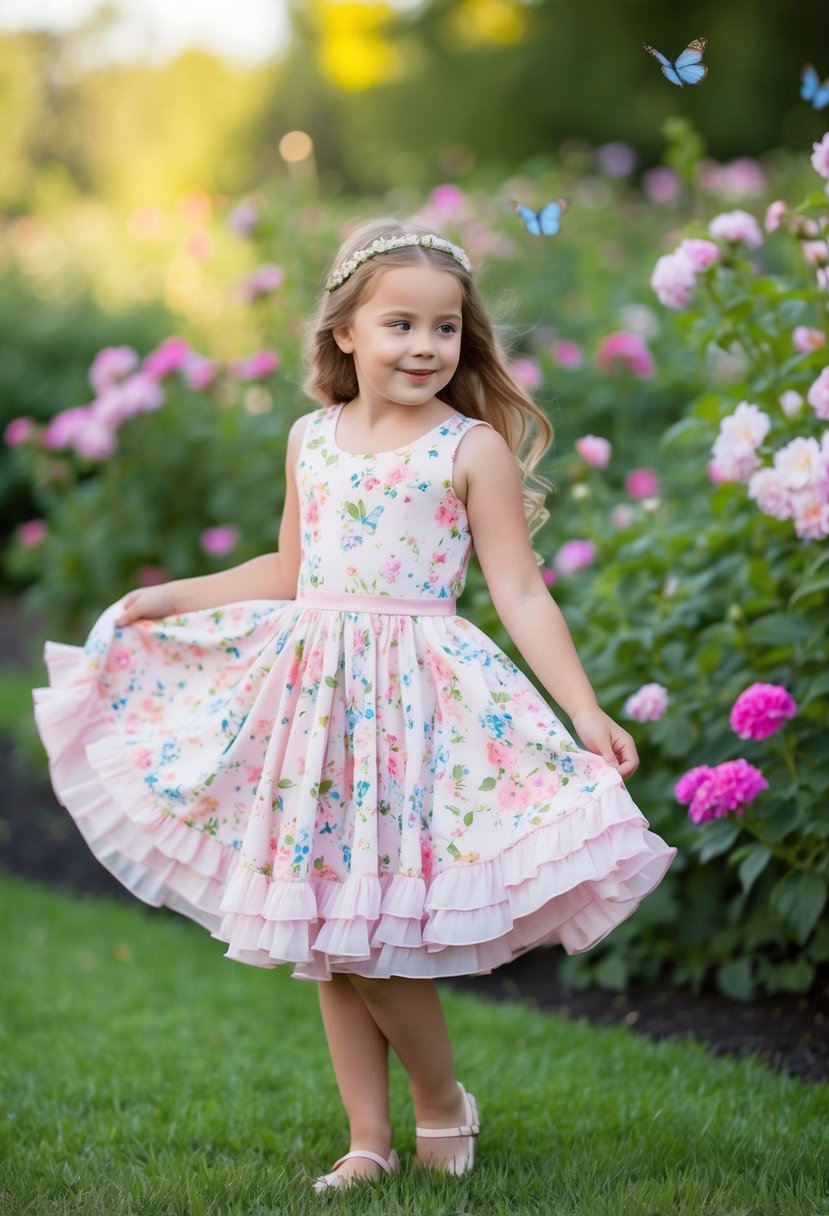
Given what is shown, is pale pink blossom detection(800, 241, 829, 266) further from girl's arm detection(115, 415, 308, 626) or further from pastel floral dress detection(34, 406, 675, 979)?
girl's arm detection(115, 415, 308, 626)

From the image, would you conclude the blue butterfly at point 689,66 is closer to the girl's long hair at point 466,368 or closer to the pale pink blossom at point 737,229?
the girl's long hair at point 466,368

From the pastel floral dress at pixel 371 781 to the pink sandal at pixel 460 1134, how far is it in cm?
37

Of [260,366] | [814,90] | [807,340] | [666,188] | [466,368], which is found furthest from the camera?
[666,188]

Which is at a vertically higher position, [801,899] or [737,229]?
[737,229]

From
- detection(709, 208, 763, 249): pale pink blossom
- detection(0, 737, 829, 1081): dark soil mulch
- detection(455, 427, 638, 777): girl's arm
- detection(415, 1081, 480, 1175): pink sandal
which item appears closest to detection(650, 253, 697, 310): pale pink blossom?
detection(709, 208, 763, 249): pale pink blossom

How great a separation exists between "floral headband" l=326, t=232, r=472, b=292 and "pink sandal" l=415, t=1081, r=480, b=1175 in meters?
1.35

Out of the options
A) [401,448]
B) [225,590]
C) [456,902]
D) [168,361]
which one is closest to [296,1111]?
[456,902]

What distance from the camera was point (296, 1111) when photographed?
274cm

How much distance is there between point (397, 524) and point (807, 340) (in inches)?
47.7

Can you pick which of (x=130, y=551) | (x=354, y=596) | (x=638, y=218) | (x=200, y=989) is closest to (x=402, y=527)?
(x=354, y=596)

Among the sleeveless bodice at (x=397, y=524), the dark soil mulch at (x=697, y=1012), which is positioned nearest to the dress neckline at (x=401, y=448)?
the sleeveless bodice at (x=397, y=524)

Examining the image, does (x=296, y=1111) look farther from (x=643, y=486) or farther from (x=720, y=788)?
(x=643, y=486)

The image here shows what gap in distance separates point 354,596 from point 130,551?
296 centimetres

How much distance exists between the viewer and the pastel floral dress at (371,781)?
2.15 meters
